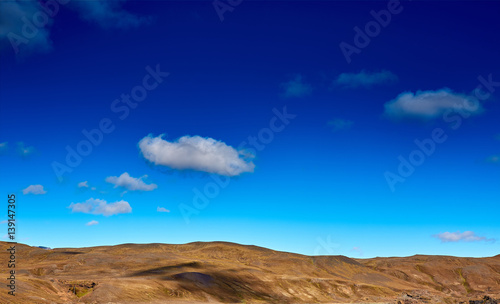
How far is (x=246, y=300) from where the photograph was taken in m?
123

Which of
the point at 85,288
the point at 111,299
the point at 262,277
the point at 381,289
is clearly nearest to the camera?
the point at 111,299

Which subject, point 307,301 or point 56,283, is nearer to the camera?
point 56,283

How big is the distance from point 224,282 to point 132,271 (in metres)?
34.9

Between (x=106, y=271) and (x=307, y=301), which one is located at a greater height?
(x=106, y=271)

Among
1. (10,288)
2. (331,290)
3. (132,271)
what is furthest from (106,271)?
(331,290)

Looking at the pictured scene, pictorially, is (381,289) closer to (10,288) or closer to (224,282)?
(224,282)

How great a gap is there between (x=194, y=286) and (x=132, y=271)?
34.7 meters

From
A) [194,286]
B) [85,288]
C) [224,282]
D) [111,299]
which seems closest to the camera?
[111,299]

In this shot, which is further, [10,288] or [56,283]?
[56,283]

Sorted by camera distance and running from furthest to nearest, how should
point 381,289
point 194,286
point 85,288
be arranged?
1. point 381,289
2. point 194,286
3. point 85,288

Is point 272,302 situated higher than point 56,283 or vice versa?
point 56,283

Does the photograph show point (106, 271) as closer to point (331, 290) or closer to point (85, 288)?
point (85, 288)

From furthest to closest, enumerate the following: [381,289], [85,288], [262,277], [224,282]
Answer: [381,289] → [262,277] → [224,282] → [85,288]

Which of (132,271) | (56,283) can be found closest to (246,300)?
(132,271)
